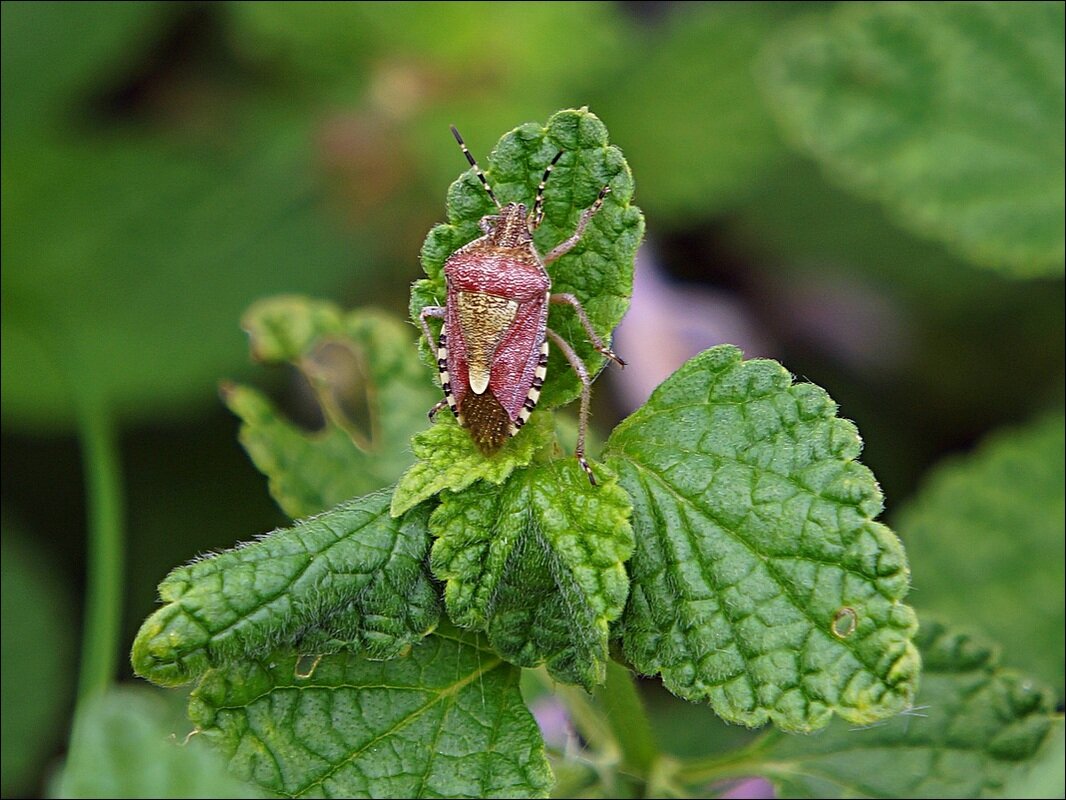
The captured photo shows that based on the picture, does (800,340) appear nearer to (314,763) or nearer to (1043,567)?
(1043,567)

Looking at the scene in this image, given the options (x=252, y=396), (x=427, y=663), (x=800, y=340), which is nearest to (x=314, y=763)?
(x=427, y=663)

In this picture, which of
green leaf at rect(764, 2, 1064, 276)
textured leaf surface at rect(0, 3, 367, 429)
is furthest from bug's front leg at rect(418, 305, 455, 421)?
textured leaf surface at rect(0, 3, 367, 429)

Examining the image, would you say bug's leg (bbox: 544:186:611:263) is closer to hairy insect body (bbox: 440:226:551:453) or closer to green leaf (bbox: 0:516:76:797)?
hairy insect body (bbox: 440:226:551:453)

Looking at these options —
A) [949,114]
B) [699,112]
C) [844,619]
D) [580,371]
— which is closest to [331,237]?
[699,112]

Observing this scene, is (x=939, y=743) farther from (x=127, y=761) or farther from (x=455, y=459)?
(x=127, y=761)

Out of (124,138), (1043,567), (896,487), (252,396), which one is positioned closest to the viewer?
(252,396)

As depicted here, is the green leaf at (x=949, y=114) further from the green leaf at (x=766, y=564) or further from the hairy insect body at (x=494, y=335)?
the green leaf at (x=766, y=564)
